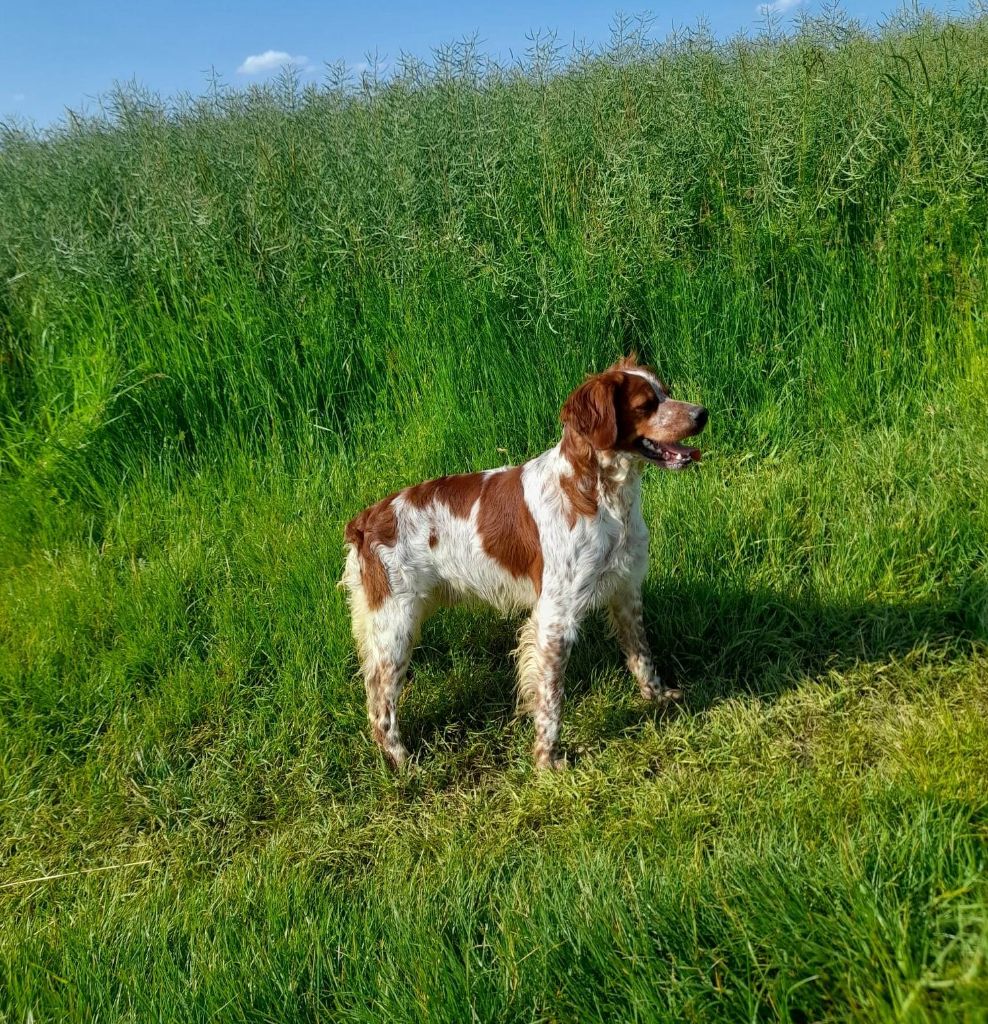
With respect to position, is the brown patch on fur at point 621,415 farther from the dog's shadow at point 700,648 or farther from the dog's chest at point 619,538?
the dog's shadow at point 700,648

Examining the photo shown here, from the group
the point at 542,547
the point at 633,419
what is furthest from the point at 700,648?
the point at 633,419

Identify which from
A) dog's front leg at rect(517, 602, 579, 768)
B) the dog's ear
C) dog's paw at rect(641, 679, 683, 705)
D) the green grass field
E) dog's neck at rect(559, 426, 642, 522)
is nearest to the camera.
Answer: the green grass field

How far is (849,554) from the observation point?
4.12 meters

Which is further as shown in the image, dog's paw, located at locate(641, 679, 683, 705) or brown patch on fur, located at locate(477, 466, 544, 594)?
dog's paw, located at locate(641, 679, 683, 705)

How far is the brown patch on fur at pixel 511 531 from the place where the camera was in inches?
144

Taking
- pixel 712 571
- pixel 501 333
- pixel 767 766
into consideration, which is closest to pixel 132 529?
pixel 501 333

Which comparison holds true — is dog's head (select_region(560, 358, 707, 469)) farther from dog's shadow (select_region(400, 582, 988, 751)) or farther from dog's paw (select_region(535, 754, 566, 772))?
dog's paw (select_region(535, 754, 566, 772))

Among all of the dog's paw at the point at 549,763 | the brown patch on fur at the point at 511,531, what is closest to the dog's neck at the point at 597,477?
the brown patch on fur at the point at 511,531

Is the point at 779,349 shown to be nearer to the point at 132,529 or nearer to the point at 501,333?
the point at 501,333

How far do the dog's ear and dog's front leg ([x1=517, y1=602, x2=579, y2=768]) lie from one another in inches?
29.0

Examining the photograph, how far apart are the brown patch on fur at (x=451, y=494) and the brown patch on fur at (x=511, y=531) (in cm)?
7

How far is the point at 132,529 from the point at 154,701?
130 cm

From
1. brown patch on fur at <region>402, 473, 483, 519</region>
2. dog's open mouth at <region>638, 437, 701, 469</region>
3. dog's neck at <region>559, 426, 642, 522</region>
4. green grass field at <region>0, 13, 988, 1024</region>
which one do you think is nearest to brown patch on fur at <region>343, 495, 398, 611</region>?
brown patch on fur at <region>402, 473, 483, 519</region>

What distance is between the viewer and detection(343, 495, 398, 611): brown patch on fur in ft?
12.4
